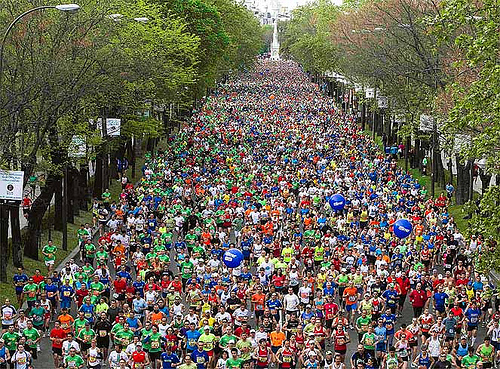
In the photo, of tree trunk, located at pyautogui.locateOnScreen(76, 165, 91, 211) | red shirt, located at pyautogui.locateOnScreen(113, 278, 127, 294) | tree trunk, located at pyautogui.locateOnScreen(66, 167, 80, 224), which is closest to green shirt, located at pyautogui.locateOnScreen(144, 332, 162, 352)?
red shirt, located at pyautogui.locateOnScreen(113, 278, 127, 294)

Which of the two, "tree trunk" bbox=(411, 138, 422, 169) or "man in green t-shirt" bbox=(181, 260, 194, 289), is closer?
"man in green t-shirt" bbox=(181, 260, 194, 289)

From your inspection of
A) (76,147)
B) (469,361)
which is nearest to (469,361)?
(469,361)

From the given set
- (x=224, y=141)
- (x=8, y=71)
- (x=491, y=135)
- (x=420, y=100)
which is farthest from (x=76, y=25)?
(x=224, y=141)

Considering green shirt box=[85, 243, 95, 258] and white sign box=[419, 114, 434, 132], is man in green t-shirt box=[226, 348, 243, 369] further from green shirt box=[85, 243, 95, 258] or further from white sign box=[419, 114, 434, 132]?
white sign box=[419, 114, 434, 132]

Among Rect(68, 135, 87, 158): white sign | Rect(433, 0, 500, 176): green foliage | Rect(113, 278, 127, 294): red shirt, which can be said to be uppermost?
Rect(433, 0, 500, 176): green foliage

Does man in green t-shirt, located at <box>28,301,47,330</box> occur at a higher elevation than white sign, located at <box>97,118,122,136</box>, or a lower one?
lower

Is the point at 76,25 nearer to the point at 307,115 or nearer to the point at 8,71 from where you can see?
the point at 8,71

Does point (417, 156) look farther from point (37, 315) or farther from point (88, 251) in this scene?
point (37, 315)
